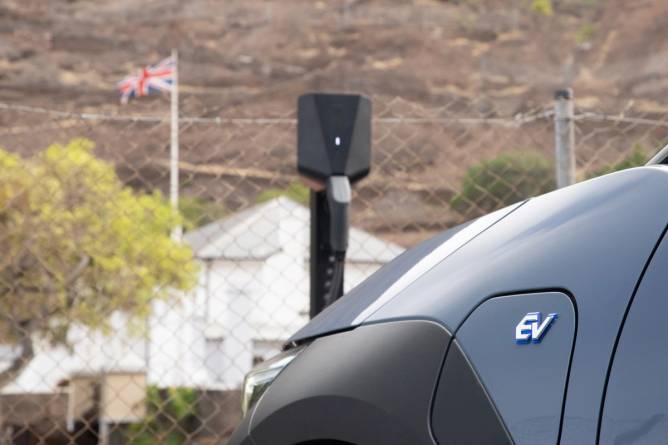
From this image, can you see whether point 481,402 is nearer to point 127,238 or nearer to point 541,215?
point 541,215

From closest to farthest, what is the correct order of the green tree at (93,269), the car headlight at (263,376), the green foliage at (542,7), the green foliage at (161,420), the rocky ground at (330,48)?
the car headlight at (263,376) < the green foliage at (161,420) < the green tree at (93,269) < the rocky ground at (330,48) < the green foliage at (542,7)

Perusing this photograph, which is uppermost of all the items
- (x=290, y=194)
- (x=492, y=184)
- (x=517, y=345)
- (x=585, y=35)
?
(x=517, y=345)

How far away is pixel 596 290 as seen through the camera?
145 centimetres

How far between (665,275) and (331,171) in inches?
75.2

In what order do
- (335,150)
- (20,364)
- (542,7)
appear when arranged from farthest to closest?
(542,7) → (20,364) → (335,150)

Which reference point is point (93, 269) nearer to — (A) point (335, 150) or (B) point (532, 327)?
(A) point (335, 150)

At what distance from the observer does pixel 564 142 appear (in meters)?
3.86

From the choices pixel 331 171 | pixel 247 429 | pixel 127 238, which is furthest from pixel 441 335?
pixel 127 238

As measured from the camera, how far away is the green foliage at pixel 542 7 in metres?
76.8

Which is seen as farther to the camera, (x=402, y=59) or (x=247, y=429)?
(x=402, y=59)

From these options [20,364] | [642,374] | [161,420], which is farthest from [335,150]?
[161,420]

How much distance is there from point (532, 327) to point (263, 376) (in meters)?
0.53

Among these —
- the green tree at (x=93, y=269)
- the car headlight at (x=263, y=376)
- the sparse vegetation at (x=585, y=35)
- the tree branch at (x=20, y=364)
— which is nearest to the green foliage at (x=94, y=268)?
the green tree at (x=93, y=269)

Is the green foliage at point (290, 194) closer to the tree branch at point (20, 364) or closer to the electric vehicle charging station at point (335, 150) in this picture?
the tree branch at point (20, 364)
